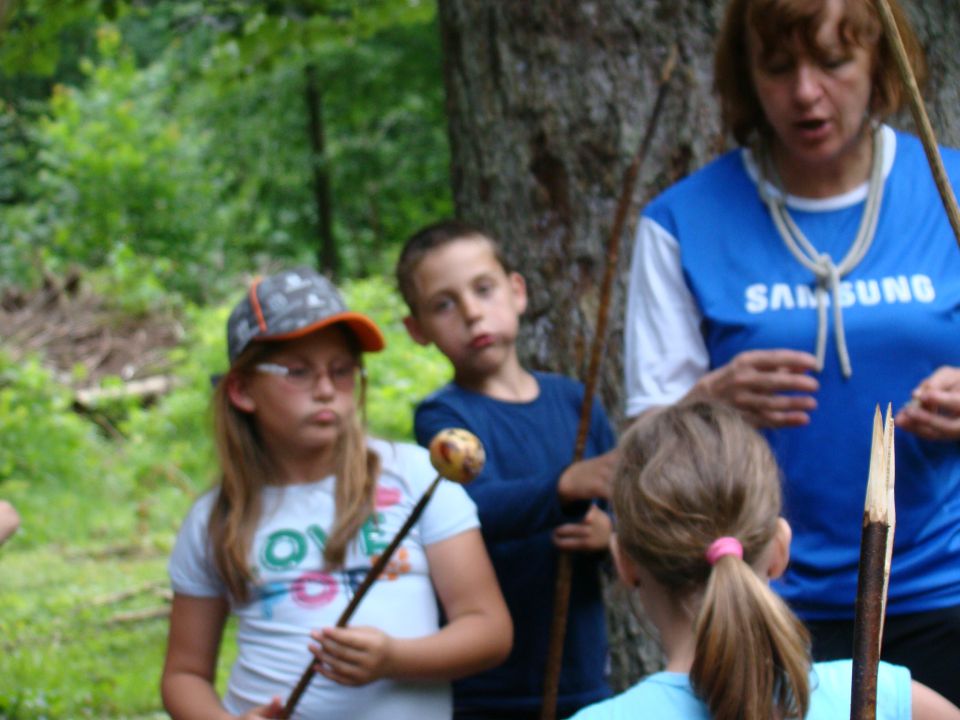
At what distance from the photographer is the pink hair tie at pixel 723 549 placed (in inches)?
62.1

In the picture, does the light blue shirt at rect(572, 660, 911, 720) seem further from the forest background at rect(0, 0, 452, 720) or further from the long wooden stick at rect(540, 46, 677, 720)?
the forest background at rect(0, 0, 452, 720)

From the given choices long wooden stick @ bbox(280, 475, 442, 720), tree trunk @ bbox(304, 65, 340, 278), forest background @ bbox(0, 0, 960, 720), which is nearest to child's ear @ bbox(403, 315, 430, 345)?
forest background @ bbox(0, 0, 960, 720)

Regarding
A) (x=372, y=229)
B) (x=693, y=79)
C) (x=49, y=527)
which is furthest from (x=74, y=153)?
(x=693, y=79)

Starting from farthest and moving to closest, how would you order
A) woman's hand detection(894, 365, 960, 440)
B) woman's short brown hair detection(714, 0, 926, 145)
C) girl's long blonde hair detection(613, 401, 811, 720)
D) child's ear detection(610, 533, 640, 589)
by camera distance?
woman's short brown hair detection(714, 0, 926, 145), woman's hand detection(894, 365, 960, 440), child's ear detection(610, 533, 640, 589), girl's long blonde hair detection(613, 401, 811, 720)

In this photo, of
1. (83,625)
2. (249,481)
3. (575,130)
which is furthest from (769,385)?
(83,625)

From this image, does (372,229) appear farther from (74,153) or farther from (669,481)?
(669,481)

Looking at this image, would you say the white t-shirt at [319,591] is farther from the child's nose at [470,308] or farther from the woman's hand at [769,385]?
the woman's hand at [769,385]

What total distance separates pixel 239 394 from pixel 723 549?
1.36 m

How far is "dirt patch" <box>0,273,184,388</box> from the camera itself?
12.3m

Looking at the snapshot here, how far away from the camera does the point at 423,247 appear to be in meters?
2.82

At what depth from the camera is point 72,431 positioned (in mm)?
9719

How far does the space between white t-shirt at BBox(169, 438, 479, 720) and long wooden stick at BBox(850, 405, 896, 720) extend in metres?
1.54

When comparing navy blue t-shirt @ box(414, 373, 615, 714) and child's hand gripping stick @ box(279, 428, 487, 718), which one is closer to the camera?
child's hand gripping stick @ box(279, 428, 487, 718)

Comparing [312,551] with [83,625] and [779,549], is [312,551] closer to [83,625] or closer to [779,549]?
[779,549]
